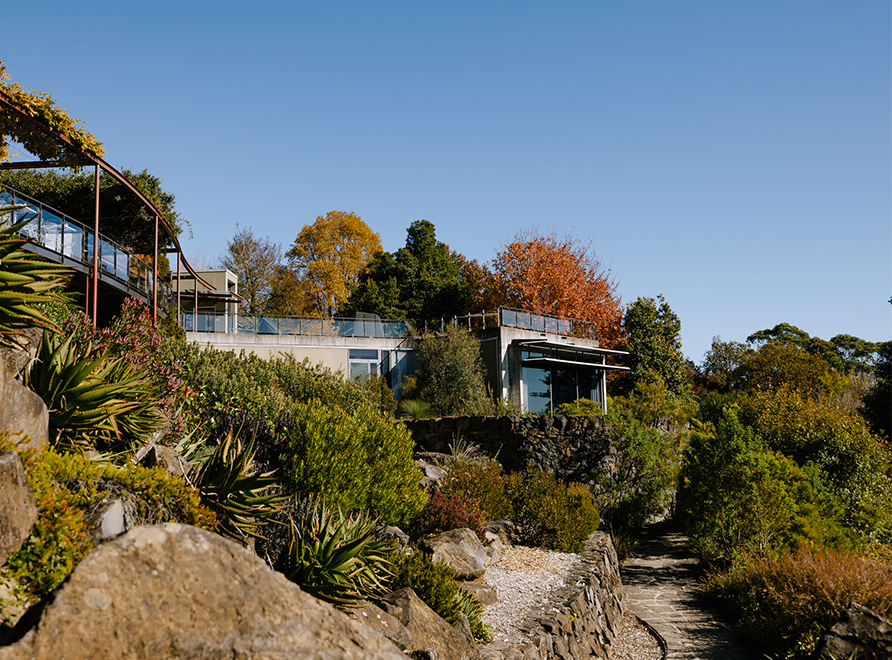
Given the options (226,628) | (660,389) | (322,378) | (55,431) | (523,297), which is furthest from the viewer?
(523,297)

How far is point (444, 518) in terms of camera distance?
9.80 m

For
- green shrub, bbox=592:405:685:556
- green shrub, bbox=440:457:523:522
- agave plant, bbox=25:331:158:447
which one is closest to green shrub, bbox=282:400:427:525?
green shrub, bbox=440:457:523:522

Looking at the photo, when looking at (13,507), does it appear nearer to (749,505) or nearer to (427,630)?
(427,630)

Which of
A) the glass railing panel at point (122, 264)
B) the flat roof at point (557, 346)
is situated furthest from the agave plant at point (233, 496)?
the flat roof at point (557, 346)

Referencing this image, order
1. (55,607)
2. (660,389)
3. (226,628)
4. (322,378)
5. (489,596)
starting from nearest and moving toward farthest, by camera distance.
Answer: (55,607) → (226,628) → (489,596) → (322,378) → (660,389)

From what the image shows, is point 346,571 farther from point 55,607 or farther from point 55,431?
point 55,607

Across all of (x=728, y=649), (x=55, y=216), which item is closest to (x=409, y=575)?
(x=728, y=649)

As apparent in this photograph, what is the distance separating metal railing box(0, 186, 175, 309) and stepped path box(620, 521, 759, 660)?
1260cm

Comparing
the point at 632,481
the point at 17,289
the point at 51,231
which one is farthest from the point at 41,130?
the point at 632,481

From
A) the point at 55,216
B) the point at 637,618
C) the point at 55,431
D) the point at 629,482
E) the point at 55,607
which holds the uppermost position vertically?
the point at 55,216

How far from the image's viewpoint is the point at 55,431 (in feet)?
19.0

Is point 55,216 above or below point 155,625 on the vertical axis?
above

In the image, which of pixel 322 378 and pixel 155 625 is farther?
pixel 322 378

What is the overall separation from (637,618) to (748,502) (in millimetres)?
3764
